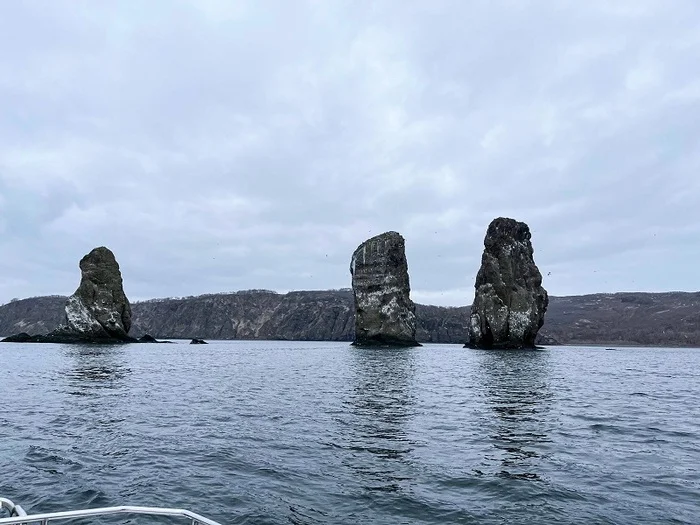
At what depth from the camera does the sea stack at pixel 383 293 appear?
4710 inches

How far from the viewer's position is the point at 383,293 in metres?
120

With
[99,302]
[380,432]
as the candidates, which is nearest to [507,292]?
[99,302]

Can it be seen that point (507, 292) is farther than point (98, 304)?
No

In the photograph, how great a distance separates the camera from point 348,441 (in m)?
17.9

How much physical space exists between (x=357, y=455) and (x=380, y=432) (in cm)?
384

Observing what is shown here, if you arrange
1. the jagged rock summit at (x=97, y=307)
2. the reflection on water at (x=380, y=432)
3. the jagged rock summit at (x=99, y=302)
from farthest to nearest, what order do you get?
1. the jagged rock summit at (x=97, y=307)
2. the jagged rock summit at (x=99, y=302)
3. the reflection on water at (x=380, y=432)

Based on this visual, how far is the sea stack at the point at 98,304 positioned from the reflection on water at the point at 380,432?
304 ft

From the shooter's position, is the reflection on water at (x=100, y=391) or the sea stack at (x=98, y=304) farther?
the sea stack at (x=98, y=304)

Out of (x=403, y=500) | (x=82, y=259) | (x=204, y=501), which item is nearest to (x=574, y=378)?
(x=403, y=500)

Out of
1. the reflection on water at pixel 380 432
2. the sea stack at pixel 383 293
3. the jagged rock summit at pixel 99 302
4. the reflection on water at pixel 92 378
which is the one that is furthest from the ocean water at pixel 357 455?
the sea stack at pixel 383 293

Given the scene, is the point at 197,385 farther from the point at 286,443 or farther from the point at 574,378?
the point at 574,378

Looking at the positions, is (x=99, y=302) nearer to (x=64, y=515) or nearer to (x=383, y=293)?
(x=383, y=293)

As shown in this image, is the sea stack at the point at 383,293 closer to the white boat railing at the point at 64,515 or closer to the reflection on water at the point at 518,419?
the reflection on water at the point at 518,419

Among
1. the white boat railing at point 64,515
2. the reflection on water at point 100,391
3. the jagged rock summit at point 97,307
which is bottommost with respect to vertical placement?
the reflection on water at point 100,391
